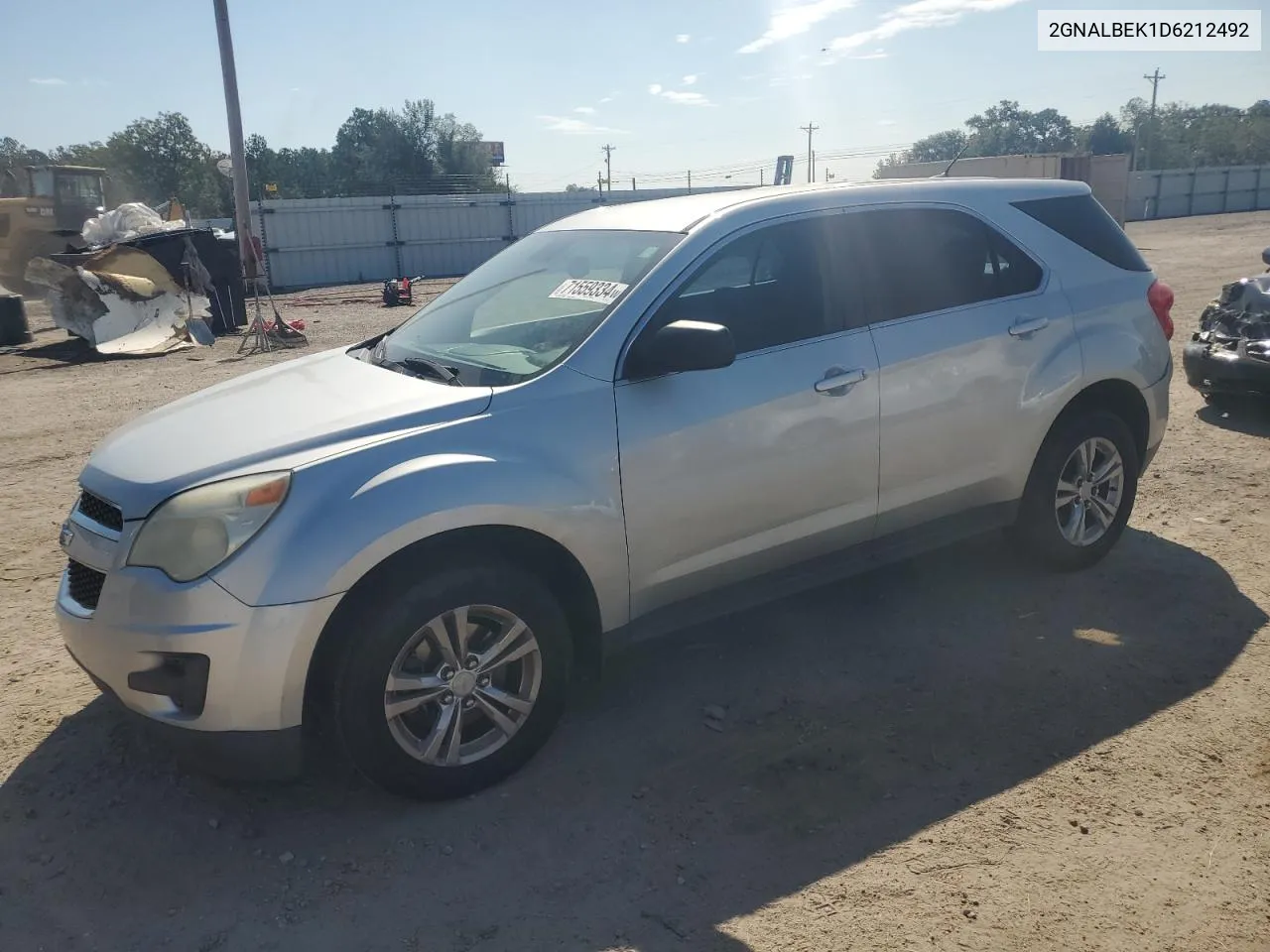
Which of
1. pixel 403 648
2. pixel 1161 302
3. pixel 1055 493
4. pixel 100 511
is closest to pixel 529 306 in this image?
pixel 403 648

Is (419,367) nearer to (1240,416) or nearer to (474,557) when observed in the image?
(474,557)

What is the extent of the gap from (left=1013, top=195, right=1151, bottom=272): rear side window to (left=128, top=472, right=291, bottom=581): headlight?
363 cm

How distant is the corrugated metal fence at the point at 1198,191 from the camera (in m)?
48.8

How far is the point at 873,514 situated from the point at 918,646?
0.66 metres

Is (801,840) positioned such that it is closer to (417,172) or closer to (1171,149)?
(417,172)

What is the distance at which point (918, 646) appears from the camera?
13.9 ft

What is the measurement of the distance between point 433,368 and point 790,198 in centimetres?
163

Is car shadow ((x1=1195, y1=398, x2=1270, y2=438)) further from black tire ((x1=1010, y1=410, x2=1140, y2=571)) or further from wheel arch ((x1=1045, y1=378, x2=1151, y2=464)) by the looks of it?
black tire ((x1=1010, y1=410, x2=1140, y2=571))

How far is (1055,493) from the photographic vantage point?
4594 millimetres

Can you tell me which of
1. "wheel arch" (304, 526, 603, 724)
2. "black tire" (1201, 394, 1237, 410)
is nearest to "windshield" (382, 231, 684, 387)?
"wheel arch" (304, 526, 603, 724)

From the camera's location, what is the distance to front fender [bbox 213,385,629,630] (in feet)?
9.21

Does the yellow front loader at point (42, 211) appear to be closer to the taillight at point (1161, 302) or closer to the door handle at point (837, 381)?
the door handle at point (837, 381)

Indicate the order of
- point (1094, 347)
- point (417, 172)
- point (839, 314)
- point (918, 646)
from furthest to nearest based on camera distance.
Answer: point (417, 172) < point (1094, 347) < point (918, 646) < point (839, 314)

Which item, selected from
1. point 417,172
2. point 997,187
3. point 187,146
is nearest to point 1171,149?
point 417,172
